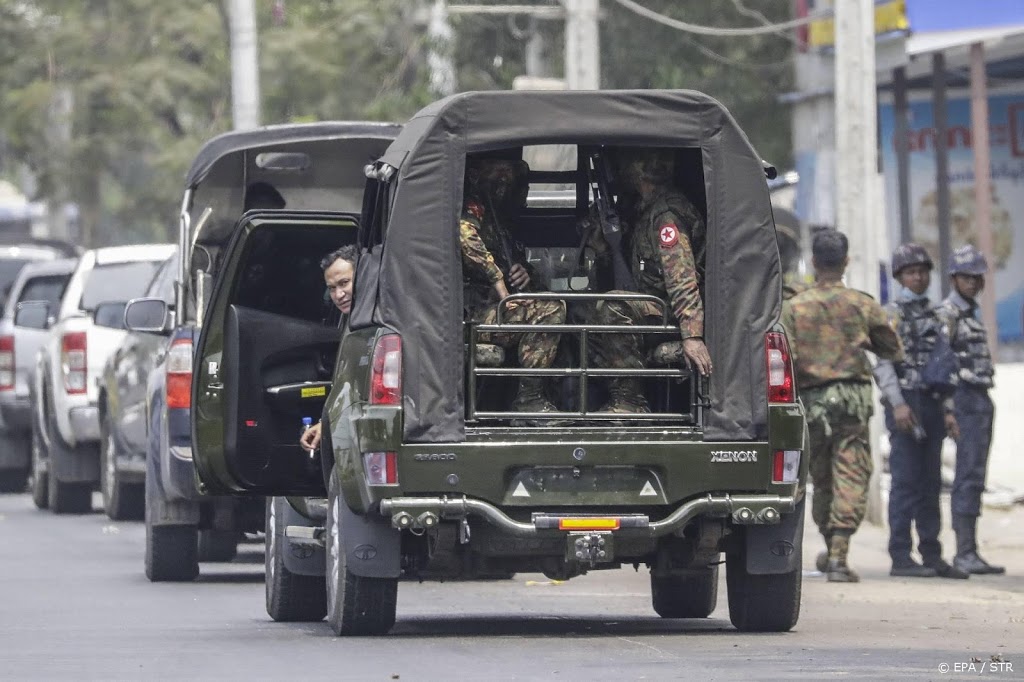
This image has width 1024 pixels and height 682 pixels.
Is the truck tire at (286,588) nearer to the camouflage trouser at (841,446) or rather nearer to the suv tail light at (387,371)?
the suv tail light at (387,371)

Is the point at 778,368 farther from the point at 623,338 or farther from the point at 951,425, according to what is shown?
the point at 951,425

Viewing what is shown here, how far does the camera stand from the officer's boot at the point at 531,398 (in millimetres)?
9852

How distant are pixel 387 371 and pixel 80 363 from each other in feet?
32.1

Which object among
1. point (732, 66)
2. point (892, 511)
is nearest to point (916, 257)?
point (892, 511)

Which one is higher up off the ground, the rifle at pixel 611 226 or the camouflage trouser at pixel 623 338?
the rifle at pixel 611 226

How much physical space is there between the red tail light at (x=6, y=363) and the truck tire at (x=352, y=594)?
1247cm

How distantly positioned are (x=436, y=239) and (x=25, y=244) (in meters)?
26.9

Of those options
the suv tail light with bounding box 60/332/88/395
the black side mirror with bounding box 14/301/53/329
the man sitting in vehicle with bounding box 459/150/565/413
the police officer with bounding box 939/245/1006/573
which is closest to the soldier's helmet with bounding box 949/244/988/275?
the police officer with bounding box 939/245/1006/573

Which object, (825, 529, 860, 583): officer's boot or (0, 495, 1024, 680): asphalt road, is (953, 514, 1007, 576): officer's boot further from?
(825, 529, 860, 583): officer's boot

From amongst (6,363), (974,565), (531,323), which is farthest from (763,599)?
(6,363)

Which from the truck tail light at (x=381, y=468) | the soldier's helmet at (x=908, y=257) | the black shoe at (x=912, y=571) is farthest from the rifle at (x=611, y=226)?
the black shoe at (x=912, y=571)

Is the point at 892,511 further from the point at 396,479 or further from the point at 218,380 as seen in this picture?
the point at 396,479

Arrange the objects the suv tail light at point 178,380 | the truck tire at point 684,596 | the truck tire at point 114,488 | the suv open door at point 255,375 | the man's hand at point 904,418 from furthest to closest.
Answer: the truck tire at point 114,488
the man's hand at point 904,418
the suv tail light at point 178,380
the suv open door at point 255,375
the truck tire at point 684,596

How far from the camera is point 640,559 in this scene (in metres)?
10.1
